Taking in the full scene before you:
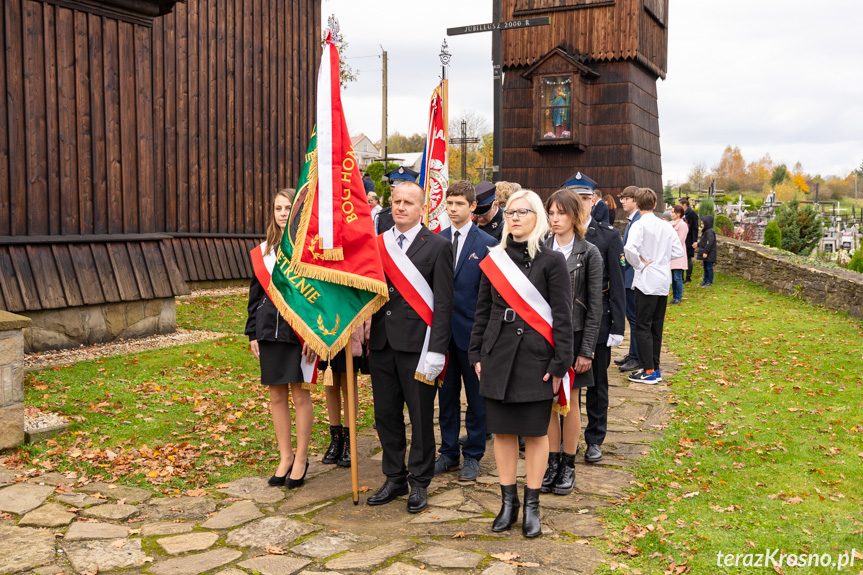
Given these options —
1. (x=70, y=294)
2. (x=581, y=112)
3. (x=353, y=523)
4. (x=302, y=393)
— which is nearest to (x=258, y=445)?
(x=302, y=393)

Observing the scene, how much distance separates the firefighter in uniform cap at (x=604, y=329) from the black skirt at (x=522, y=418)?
1.46 metres

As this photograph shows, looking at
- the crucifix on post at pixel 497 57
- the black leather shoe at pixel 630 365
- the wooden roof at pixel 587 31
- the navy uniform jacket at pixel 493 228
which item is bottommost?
the black leather shoe at pixel 630 365

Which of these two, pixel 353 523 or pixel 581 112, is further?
pixel 581 112

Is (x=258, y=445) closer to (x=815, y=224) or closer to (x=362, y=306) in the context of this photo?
(x=362, y=306)

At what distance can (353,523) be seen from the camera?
15.6 feet

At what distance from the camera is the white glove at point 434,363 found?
4.79 m

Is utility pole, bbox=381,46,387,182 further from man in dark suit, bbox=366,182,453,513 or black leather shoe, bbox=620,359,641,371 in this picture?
man in dark suit, bbox=366,182,453,513

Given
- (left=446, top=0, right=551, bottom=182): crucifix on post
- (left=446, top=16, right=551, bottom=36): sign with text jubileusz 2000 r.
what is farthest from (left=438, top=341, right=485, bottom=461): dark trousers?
(left=446, top=16, right=551, bottom=36): sign with text jubileusz 2000 r.

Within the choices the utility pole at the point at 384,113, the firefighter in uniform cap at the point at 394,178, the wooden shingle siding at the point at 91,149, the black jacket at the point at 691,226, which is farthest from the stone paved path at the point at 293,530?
the utility pole at the point at 384,113

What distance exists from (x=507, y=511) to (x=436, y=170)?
128 inches

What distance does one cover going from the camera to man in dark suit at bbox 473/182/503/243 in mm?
6242

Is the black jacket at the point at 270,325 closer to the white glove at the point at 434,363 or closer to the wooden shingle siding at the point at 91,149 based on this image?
the white glove at the point at 434,363

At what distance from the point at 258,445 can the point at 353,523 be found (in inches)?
74.5

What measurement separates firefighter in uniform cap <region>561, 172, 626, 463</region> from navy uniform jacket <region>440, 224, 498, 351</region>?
2.92 feet
